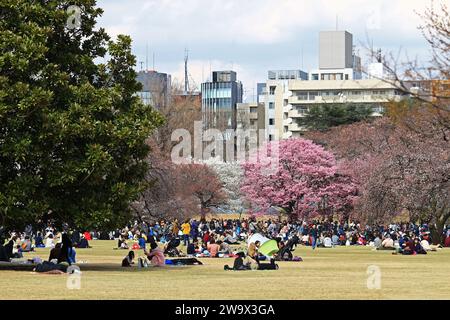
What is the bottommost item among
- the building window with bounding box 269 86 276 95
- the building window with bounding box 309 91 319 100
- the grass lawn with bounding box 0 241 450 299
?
the grass lawn with bounding box 0 241 450 299

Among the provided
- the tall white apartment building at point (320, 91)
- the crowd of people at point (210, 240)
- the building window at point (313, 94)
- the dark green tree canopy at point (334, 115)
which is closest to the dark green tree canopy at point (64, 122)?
the crowd of people at point (210, 240)

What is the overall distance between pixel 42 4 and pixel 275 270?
39.5ft

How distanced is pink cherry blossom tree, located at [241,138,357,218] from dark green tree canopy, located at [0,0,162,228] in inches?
2431

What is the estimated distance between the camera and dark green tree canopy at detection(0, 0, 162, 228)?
117 ft

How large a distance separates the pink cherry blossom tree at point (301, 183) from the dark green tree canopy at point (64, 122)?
61.8 metres

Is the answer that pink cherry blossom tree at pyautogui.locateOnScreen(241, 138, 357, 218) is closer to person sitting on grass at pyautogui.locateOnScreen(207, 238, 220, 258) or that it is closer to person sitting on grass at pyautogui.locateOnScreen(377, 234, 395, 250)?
person sitting on grass at pyautogui.locateOnScreen(377, 234, 395, 250)

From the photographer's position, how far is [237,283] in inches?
1232

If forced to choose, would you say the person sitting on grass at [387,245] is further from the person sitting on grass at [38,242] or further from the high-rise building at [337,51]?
the high-rise building at [337,51]

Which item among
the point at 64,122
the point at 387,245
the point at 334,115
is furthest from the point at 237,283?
the point at 334,115

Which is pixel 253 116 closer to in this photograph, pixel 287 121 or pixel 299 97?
pixel 287 121

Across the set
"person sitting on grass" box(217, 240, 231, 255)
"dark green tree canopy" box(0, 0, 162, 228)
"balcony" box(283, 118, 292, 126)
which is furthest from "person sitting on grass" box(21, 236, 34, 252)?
"balcony" box(283, 118, 292, 126)

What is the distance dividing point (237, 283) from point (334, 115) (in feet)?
305
